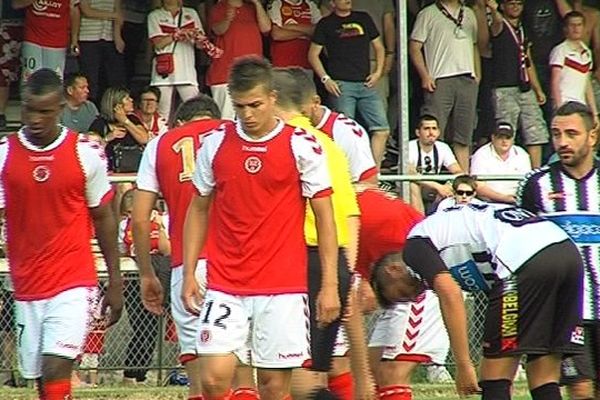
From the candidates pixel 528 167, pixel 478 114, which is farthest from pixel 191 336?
pixel 478 114

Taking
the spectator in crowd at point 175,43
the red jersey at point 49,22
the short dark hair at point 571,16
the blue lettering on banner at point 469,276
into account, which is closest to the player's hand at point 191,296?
the blue lettering on banner at point 469,276

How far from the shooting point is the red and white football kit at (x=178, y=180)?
10203 mm

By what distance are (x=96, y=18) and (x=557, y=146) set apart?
27.3ft

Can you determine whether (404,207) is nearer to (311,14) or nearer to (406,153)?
(406,153)

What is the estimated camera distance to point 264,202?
880 cm

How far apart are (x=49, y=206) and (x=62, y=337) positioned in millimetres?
752

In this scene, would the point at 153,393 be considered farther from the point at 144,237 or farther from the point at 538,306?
the point at 538,306

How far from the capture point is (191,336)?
10.3 metres

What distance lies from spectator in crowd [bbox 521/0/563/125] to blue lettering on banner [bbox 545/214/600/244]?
855 centimetres

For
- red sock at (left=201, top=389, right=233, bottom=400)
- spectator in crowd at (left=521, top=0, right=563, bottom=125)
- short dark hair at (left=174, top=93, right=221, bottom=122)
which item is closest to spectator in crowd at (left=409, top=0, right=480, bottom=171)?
spectator in crowd at (left=521, top=0, right=563, bottom=125)

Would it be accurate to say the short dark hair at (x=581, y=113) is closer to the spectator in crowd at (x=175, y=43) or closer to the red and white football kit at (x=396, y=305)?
the red and white football kit at (x=396, y=305)

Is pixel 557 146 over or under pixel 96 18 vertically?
under

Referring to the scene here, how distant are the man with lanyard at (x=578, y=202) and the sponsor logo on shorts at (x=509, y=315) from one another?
2.40 ft

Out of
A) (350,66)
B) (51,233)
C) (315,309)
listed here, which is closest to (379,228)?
(315,309)
